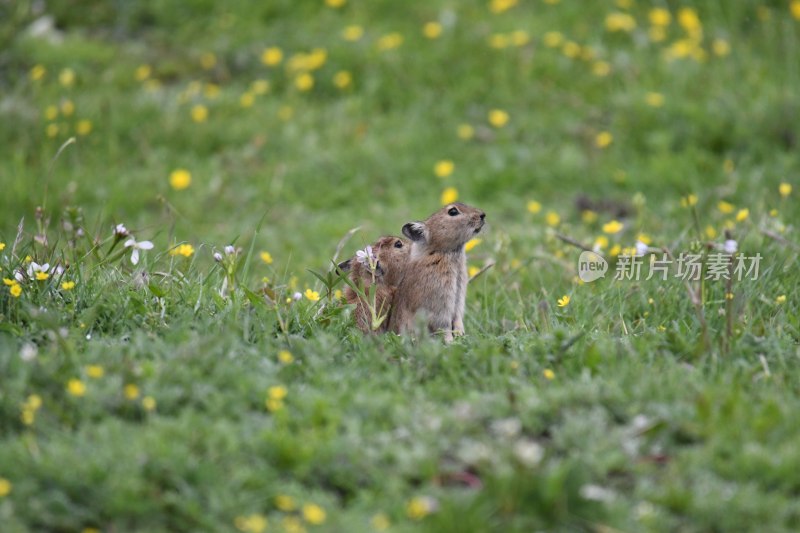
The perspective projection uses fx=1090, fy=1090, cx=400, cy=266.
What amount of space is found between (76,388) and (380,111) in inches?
264

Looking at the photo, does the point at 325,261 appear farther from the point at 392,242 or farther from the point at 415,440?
the point at 415,440

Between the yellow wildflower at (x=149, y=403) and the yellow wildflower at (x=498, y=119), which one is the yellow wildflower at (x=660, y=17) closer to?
the yellow wildflower at (x=498, y=119)

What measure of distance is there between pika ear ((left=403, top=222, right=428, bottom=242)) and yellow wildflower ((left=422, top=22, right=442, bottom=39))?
5.07 m

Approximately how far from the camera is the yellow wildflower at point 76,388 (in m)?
4.28

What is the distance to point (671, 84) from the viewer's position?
404 inches

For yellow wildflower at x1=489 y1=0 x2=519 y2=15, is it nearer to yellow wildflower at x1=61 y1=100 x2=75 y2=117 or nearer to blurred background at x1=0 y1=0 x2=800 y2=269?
blurred background at x1=0 y1=0 x2=800 y2=269

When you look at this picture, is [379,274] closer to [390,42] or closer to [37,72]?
[390,42]

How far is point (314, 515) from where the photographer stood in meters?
3.80

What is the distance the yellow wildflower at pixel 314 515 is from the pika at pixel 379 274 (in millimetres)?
1749

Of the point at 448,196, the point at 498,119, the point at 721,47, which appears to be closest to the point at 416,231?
the point at 448,196

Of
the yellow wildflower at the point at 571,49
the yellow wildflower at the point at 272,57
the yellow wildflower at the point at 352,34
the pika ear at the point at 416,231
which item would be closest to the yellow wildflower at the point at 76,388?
the pika ear at the point at 416,231

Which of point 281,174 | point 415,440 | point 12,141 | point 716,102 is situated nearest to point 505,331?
point 415,440

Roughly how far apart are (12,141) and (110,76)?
135 centimetres

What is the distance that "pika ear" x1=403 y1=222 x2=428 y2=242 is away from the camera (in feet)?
20.5
